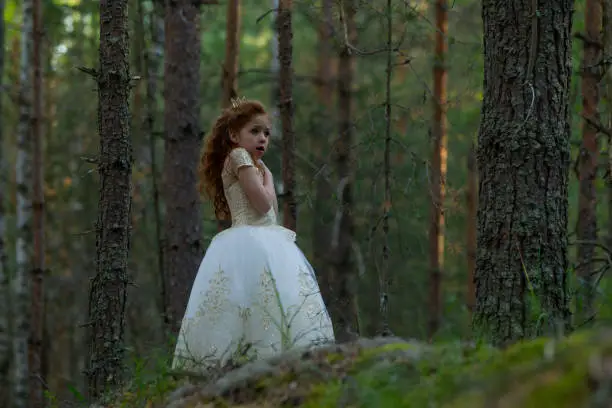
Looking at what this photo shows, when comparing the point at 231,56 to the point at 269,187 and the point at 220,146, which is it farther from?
the point at 269,187

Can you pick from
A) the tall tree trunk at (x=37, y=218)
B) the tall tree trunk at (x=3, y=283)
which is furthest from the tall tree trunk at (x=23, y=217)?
the tall tree trunk at (x=37, y=218)

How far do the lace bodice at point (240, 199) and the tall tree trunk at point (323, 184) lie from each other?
24.0 feet

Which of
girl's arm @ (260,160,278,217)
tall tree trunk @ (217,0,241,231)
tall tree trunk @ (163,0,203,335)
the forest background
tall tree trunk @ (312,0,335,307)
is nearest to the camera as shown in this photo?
girl's arm @ (260,160,278,217)

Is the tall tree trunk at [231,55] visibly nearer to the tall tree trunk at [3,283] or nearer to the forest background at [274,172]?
the forest background at [274,172]

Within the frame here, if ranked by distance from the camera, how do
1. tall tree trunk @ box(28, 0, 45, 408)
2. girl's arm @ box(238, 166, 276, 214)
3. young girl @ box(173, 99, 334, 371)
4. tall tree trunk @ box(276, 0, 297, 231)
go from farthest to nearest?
tall tree trunk @ box(28, 0, 45, 408)
tall tree trunk @ box(276, 0, 297, 231)
girl's arm @ box(238, 166, 276, 214)
young girl @ box(173, 99, 334, 371)

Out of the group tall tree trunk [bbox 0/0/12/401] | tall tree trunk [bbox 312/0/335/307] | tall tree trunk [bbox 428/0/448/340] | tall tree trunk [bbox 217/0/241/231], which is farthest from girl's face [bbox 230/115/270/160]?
tall tree trunk [bbox 428/0/448/340]

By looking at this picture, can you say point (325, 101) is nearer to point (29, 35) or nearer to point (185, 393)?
point (29, 35)

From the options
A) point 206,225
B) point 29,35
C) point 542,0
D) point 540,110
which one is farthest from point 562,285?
point 206,225

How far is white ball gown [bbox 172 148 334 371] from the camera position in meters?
Answer: 6.27

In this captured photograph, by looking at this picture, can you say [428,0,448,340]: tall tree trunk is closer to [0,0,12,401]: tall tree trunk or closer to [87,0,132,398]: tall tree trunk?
[0,0,12,401]: tall tree trunk

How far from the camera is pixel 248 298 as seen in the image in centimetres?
636

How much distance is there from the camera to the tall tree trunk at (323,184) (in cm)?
1588

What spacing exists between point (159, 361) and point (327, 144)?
40.3 feet

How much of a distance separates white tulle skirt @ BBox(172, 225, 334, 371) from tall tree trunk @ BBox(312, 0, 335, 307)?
7653 millimetres
